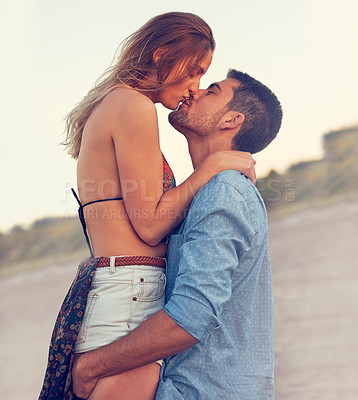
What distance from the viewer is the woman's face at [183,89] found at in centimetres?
201

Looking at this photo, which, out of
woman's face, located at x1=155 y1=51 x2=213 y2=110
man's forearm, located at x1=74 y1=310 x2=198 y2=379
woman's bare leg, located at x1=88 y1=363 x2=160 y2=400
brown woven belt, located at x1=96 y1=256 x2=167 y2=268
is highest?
woman's face, located at x1=155 y1=51 x2=213 y2=110

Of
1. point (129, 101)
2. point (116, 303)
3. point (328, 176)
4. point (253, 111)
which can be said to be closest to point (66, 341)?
point (116, 303)

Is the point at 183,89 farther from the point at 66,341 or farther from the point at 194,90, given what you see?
the point at 66,341

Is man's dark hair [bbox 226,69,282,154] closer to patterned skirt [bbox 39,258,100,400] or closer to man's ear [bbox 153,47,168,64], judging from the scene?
man's ear [bbox 153,47,168,64]

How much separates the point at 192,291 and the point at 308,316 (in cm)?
693

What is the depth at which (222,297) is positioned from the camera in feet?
5.17

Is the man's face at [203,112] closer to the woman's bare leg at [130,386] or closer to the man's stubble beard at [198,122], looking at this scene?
the man's stubble beard at [198,122]

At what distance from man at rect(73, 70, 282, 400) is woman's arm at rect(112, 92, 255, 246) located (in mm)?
48

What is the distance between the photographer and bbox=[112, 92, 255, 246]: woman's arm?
1713mm

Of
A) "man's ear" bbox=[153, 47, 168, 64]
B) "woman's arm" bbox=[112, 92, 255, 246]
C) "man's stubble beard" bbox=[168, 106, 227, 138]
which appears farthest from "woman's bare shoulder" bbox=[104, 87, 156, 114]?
"man's stubble beard" bbox=[168, 106, 227, 138]

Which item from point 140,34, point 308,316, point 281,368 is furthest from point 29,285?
point 140,34

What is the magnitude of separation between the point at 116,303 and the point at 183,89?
68 cm

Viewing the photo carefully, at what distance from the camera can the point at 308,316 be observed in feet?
27.0

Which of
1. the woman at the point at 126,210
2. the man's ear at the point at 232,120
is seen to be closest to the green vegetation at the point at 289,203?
the man's ear at the point at 232,120
